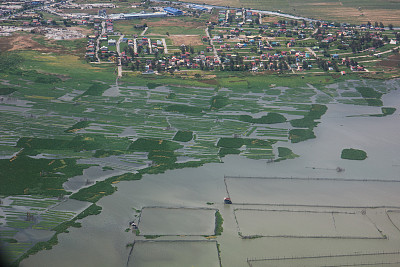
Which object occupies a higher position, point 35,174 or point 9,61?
point 9,61

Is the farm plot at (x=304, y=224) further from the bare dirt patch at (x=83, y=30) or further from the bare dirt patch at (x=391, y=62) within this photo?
the bare dirt patch at (x=83, y=30)

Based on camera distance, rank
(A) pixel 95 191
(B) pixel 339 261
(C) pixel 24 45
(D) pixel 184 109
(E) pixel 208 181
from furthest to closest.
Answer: (C) pixel 24 45 < (D) pixel 184 109 < (E) pixel 208 181 < (A) pixel 95 191 < (B) pixel 339 261

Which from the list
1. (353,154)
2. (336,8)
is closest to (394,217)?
(353,154)

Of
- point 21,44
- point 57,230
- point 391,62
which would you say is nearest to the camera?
point 57,230

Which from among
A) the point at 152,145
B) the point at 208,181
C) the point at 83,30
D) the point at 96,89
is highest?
the point at 83,30

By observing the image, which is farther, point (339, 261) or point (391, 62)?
point (391, 62)

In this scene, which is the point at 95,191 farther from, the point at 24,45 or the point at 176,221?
the point at 24,45

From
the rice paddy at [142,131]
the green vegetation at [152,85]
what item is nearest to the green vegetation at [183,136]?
the rice paddy at [142,131]
